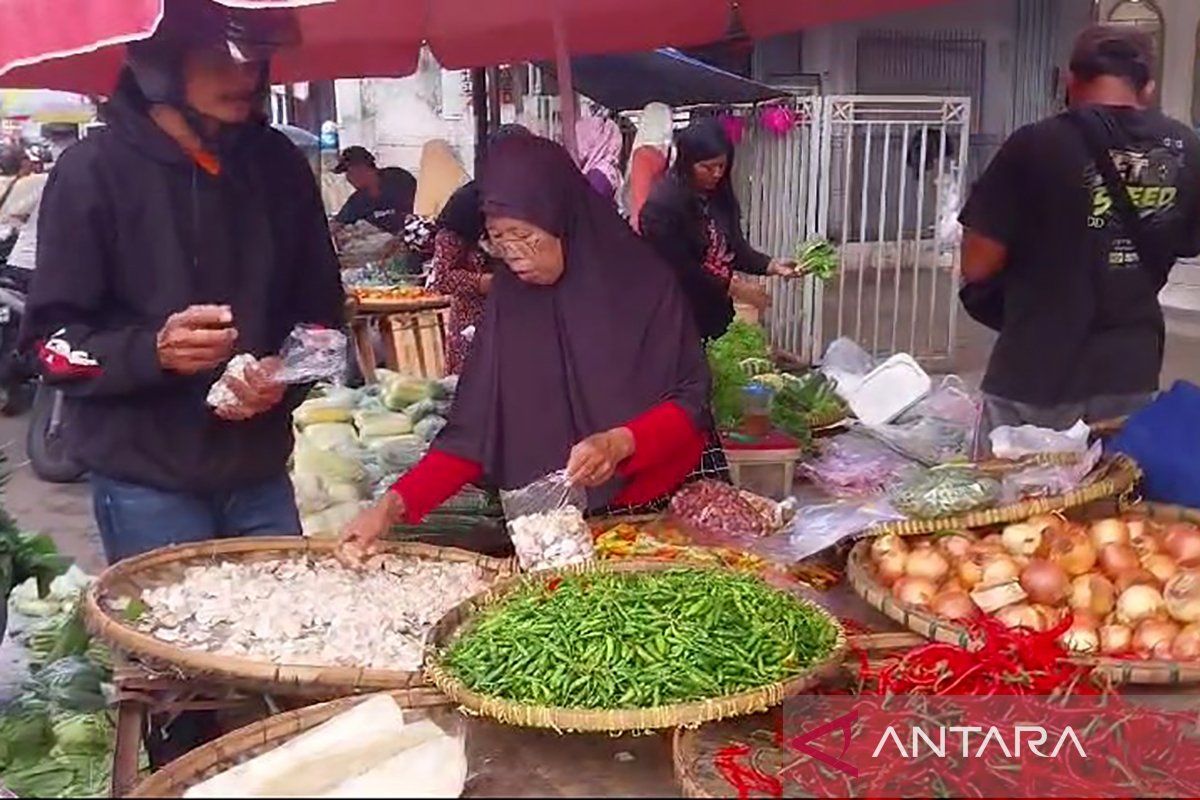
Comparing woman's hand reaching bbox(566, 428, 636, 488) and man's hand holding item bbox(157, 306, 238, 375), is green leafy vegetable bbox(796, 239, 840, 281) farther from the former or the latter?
man's hand holding item bbox(157, 306, 238, 375)

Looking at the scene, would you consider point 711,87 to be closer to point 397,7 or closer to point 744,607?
point 397,7

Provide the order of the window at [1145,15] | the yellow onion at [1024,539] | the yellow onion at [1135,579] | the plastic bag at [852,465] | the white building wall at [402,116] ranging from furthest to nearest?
1. the white building wall at [402,116]
2. the window at [1145,15]
3. the plastic bag at [852,465]
4. the yellow onion at [1024,539]
5. the yellow onion at [1135,579]

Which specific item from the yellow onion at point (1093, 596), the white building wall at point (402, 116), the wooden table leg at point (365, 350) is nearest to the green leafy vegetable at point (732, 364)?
the yellow onion at point (1093, 596)

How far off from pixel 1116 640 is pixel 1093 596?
12 cm

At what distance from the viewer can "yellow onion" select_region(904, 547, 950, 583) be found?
234 centimetres

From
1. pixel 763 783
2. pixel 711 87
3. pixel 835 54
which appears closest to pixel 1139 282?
pixel 763 783

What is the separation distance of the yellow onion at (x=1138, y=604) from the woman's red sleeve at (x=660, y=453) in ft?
2.99

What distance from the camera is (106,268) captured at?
8.29 feet

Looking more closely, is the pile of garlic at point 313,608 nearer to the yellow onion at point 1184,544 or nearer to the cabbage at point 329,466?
the yellow onion at point 1184,544

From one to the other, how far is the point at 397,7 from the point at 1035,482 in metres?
2.75

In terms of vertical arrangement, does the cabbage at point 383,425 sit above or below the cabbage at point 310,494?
above

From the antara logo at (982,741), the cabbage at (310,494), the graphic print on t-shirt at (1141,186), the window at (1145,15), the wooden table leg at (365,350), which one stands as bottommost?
the wooden table leg at (365,350)

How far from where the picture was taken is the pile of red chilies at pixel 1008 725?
153 cm

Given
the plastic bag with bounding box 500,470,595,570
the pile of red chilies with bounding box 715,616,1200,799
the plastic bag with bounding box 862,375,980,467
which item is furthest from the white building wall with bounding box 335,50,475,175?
the pile of red chilies with bounding box 715,616,1200,799
